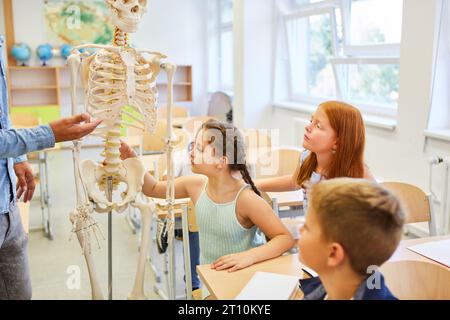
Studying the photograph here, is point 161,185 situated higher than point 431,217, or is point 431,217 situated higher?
point 161,185

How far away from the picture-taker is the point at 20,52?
6.72m

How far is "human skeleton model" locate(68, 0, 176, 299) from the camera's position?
4.55 ft

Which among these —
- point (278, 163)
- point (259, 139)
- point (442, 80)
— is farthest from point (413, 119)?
point (259, 139)

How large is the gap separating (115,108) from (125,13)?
0.97 ft

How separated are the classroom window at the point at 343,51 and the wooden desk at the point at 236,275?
2.34 meters

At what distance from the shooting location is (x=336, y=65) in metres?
4.10

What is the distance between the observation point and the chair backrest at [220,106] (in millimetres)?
6132

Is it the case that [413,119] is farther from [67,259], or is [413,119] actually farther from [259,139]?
[67,259]

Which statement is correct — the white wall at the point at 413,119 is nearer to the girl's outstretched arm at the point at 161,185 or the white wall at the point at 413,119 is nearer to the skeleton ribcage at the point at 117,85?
the girl's outstretched arm at the point at 161,185

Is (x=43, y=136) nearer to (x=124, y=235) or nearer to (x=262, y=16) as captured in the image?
(x=124, y=235)

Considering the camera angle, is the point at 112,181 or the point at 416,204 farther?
the point at 416,204

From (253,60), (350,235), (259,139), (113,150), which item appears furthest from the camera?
Result: (253,60)

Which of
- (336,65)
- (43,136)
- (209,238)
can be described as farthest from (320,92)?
(43,136)

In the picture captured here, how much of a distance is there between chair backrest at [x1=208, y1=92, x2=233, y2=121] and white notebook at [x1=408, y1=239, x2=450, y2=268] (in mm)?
4420
